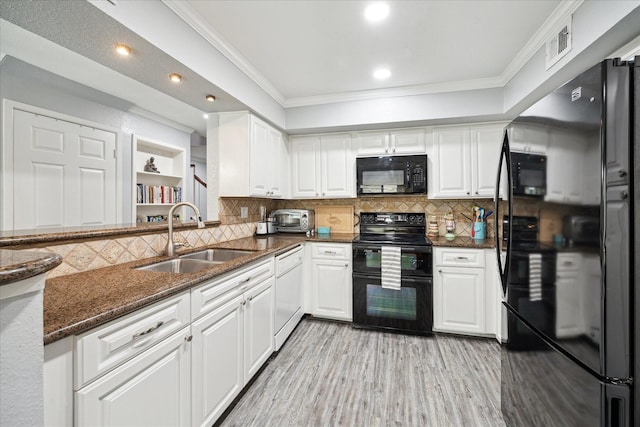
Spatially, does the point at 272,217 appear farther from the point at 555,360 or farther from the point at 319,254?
the point at 555,360

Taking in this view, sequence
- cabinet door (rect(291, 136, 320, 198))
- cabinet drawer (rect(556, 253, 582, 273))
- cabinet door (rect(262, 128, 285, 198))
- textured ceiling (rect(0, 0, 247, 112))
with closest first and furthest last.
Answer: cabinet drawer (rect(556, 253, 582, 273)), textured ceiling (rect(0, 0, 247, 112)), cabinet door (rect(262, 128, 285, 198)), cabinet door (rect(291, 136, 320, 198))

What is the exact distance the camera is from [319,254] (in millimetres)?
2920

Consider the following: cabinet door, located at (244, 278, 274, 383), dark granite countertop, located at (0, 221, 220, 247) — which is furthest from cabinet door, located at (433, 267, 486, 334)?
dark granite countertop, located at (0, 221, 220, 247)

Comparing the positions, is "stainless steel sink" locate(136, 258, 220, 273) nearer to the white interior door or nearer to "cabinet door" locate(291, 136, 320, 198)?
"cabinet door" locate(291, 136, 320, 198)

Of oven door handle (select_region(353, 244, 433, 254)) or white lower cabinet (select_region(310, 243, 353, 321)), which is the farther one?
white lower cabinet (select_region(310, 243, 353, 321))

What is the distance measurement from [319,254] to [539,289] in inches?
80.1

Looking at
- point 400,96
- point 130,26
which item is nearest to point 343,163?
point 400,96

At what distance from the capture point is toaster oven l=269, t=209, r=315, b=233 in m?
3.21

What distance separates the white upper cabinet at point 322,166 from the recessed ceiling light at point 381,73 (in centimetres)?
79

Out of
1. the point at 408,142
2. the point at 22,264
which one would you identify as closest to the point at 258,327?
the point at 22,264

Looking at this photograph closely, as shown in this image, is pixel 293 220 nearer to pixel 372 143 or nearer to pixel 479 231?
pixel 372 143

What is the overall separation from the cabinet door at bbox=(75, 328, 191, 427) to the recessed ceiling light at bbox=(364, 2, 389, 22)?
2114 millimetres

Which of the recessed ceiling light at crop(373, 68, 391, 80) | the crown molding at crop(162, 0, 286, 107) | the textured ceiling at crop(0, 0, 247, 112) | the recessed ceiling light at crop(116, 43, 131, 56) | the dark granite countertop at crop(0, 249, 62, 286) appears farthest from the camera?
the recessed ceiling light at crop(373, 68, 391, 80)

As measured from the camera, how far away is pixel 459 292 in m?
2.57
